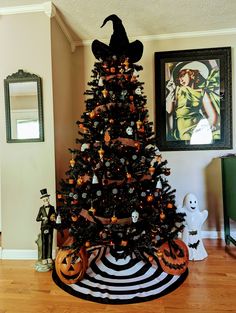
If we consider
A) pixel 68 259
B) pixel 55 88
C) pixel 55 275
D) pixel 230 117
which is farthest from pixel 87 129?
pixel 230 117

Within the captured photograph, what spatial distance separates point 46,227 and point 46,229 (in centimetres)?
2

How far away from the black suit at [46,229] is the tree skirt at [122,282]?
0.19 meters

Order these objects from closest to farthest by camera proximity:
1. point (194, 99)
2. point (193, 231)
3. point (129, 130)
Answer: point (129, 130)
point (193, 231)
point (194, 99)

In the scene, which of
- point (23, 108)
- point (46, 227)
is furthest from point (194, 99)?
point (46, 227)

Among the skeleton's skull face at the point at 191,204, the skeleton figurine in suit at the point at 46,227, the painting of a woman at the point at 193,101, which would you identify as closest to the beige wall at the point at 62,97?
the skeleton figurine in suit at the point at 46,227

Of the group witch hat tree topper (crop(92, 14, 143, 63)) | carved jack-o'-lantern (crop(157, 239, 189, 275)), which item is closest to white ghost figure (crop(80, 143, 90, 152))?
witch hat tree topper (crop(92, 14, 143, 63))

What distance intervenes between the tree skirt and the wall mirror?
1.32m

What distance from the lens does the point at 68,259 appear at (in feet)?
5.92

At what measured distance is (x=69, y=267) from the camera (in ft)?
5.88

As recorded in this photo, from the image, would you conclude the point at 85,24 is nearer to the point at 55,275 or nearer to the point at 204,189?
the point at 204,189

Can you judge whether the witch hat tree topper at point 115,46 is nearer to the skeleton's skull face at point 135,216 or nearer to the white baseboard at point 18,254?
the skeleton's skull face at point 135,216

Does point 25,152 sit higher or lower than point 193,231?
higher

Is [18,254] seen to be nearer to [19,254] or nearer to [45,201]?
[19,254]

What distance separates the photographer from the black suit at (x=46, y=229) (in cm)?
202
